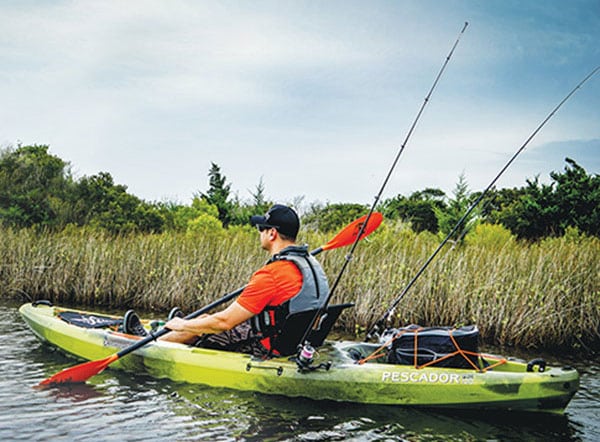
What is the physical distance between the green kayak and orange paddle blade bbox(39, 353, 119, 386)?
0.34 m

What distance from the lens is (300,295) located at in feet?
14.9

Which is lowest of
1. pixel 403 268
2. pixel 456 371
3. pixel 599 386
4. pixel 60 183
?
pixel 599 386

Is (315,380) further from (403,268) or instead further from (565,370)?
Result: (403,268)

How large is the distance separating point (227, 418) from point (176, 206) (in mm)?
21116

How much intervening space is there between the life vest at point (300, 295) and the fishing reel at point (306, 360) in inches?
9.7

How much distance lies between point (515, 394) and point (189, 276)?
610cm

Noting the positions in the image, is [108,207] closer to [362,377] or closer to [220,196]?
[220,196]

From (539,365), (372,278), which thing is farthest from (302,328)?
(372,278)

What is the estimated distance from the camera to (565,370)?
4.40 metres

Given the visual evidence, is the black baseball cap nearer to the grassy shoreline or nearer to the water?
the water

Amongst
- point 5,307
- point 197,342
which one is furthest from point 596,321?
point 5,307

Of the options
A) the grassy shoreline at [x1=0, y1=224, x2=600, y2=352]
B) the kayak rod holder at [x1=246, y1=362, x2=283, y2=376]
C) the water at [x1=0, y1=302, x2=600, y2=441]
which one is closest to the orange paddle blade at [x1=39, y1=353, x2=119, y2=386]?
the water at [x1=0, y1=302, x2=600, y2=441]

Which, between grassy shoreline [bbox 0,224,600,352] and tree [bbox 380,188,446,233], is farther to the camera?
tree [bbox 380,188,446,233]

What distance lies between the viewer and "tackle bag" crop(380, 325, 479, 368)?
459 centimetres
